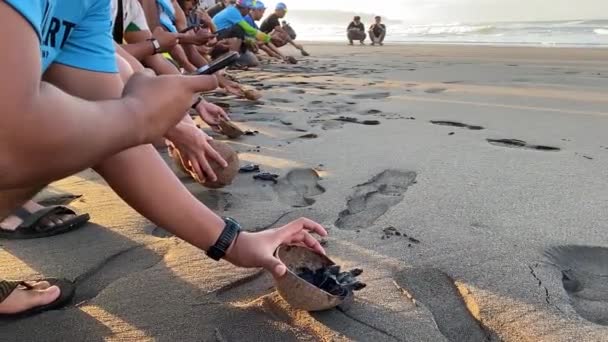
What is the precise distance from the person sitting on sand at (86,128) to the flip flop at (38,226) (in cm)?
39

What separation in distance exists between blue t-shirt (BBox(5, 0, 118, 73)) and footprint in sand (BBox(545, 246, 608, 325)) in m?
1.33

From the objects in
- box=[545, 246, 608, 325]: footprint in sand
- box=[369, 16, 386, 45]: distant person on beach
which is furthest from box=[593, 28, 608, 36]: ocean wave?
box=[545, 246, 608, 325]: footprint in sand

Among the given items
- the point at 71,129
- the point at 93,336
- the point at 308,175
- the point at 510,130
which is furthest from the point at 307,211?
the point at 510,130

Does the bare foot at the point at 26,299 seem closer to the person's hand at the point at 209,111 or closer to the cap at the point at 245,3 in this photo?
the person's hand at the point at 209,111

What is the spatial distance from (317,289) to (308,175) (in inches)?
47.2

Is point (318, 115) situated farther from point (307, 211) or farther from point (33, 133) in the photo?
point (33, 133)

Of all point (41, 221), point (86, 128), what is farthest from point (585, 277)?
point (41, 221)

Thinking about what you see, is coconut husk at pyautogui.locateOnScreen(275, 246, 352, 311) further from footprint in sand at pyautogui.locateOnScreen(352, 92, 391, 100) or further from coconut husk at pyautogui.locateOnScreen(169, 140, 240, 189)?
footprint in sand at pyautogui.locateOnScreen(352, 92, 391, 100)

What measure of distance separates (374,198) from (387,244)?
44cm

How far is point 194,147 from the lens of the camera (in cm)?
186

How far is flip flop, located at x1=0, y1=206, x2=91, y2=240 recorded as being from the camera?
6.02 feet

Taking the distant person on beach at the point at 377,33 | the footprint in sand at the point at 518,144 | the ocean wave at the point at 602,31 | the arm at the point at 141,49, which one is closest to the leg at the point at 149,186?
the arm at the point at 141,49

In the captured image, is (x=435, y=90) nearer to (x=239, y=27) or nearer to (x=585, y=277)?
(x=585, y=277)

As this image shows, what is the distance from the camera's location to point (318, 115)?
379 centimetres
